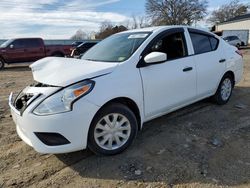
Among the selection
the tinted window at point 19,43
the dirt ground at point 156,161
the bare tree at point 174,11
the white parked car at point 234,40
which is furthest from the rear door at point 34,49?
the bare tree at point 174,11

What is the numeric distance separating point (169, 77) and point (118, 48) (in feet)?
3.01

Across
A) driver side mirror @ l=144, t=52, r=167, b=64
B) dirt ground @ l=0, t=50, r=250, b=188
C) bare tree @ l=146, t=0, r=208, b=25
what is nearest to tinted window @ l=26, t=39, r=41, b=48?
dirt ground @ l=0, t=50, r=250, b=188

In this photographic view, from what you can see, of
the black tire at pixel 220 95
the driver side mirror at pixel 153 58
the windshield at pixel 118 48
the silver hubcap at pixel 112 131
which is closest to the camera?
the silver hubcap at pixel 112 131

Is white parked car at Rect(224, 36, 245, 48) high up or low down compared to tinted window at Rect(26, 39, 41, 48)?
down

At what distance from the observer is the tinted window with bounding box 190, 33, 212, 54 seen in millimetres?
4727

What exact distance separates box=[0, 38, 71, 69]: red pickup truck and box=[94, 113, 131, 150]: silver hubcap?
1410cm

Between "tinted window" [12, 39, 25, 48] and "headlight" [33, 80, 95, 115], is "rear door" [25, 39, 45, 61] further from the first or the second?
"headlight" [33, 80, 95, 115]

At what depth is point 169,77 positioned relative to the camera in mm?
4008

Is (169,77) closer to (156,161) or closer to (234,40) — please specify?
(156,161)

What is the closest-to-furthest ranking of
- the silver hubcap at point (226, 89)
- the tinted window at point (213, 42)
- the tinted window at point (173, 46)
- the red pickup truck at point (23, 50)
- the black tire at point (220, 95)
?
1. the tinted window at point (173, 46)
2. the tinted window at point (213, 42)
3. the black tire at point (220, 95)
4. the silver hubcap at point (226, 89)
5. the red pickup truck at point (23, 50)

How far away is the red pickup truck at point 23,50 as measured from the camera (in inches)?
613

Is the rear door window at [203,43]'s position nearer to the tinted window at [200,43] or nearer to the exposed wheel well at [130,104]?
the tinted window at [200,43]

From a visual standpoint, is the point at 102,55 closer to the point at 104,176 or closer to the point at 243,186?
the point at 104,176

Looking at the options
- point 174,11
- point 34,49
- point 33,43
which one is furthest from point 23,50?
point 174,11
